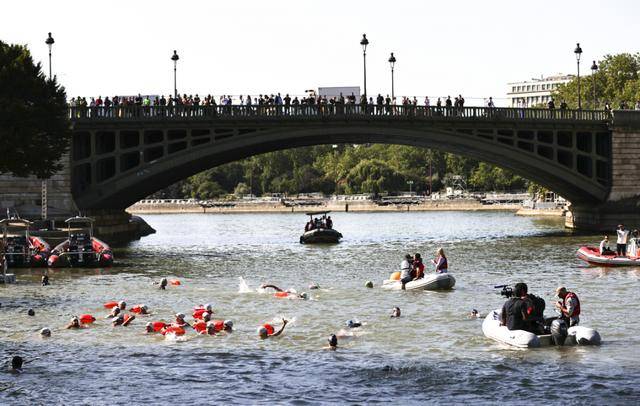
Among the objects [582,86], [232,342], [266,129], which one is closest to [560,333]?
[232,342]

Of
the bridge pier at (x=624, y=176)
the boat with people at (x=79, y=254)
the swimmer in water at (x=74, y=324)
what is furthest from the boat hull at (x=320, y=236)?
the swimmer in water at (x=74, y=324)

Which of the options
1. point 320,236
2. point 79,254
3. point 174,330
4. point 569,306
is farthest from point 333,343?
point 320,236

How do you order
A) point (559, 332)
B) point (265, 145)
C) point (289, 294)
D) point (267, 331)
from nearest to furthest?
point (559, 332) → point (267, 331) → point (289, 294) → point (265, 145)

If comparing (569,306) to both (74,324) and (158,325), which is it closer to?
(158,325)

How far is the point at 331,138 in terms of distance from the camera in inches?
3506

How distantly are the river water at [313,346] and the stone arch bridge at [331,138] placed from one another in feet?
58.0

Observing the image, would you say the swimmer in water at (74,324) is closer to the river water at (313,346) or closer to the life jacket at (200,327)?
the river water at (313,346)

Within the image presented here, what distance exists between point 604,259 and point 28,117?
119 feet

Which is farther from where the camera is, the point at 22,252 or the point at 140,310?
the point at 22,252

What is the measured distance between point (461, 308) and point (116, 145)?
140 feet

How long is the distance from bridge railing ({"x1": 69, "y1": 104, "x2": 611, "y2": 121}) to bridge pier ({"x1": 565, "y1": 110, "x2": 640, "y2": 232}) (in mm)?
7348

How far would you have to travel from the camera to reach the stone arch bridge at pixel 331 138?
8338 centimetres

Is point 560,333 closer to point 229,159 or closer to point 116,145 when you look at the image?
point 116,145

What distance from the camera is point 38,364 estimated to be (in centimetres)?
3434
